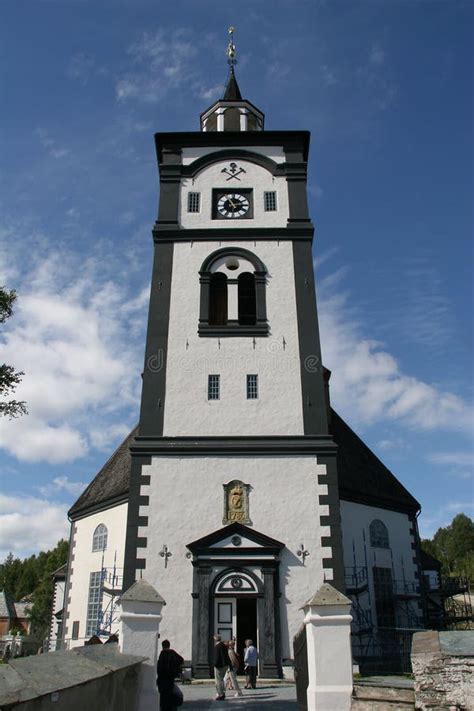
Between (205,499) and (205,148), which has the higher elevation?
(205,148)

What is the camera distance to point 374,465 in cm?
2548

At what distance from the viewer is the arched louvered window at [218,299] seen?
72.0ft

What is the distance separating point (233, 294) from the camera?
72.4 feet

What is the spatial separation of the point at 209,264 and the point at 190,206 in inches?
119

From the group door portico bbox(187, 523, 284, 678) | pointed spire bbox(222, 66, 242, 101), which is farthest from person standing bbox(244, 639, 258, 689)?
pointed spire bbox(222, 66, 242, 101)

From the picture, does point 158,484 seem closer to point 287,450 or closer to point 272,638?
point 287,450

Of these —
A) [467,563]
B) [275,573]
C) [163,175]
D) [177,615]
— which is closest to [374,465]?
[275,573]

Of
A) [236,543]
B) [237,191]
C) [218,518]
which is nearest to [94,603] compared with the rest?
[218,518]

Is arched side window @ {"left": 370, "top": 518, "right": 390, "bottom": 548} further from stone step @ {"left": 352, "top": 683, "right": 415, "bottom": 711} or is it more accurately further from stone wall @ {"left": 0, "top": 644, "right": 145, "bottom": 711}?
stone wall @ {"left": 0, "top": 644, "right": 145, "bottom": 711}

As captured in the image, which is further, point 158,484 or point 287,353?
point 287,353

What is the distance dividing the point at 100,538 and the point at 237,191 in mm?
14253

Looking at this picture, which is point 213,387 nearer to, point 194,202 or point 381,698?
point 194,202

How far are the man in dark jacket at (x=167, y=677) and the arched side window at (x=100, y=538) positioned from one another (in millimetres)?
13321

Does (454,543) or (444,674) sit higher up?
(454,543)
